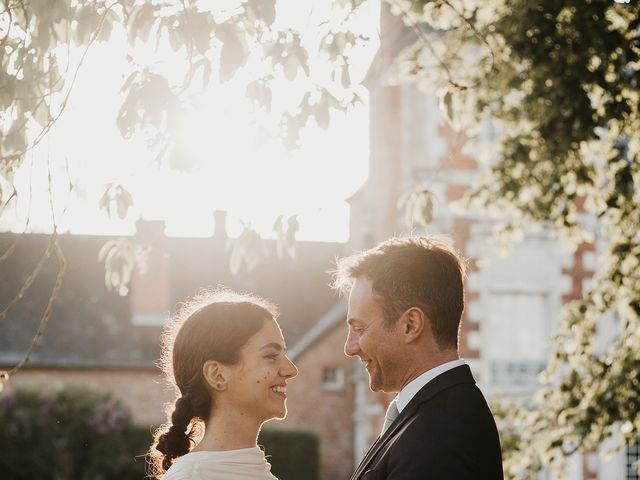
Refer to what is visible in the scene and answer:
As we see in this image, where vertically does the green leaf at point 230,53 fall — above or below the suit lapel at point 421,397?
above

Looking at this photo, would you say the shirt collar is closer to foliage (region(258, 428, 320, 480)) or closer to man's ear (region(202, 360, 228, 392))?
man's ear (region(202, 360, 228, 392))

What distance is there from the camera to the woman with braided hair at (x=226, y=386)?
4.00 meters

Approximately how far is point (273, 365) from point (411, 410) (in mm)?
870

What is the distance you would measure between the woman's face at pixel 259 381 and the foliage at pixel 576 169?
376 centimetres

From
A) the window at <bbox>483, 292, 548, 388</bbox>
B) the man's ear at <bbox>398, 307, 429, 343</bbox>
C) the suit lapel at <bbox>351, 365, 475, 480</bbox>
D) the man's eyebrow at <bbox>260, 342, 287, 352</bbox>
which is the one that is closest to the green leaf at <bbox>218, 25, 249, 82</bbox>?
the man's eyebrow at <bbox>260, 342, 287, 352</bbox>

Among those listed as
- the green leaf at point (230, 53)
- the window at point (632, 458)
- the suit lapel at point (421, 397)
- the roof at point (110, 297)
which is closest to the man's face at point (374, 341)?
the suit lapel at point (421, 397)

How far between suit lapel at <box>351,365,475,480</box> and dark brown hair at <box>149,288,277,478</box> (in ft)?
2.86

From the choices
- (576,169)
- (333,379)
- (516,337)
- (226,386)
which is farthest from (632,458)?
(226,386)

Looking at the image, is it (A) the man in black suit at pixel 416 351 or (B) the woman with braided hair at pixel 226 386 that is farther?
(B) the woman with braided hair at pixel 226 386

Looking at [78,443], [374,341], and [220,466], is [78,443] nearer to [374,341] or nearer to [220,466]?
[220,466]

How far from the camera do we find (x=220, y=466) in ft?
12.7

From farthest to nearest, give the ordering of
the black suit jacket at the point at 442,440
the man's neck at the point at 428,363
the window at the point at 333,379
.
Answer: the window at the point at 333,379, the man's neck at the point at 428,363, the black suit jacket at the point at 442,440

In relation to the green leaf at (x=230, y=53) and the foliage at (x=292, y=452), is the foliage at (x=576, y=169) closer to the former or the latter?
the green leaf at (x=230, y=53)

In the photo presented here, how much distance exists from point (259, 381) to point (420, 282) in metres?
0.87
